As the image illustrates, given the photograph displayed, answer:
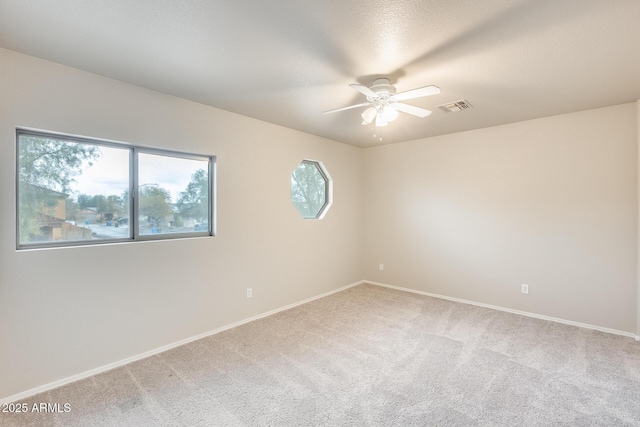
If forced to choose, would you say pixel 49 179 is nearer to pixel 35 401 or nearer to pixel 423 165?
pixel 35 401

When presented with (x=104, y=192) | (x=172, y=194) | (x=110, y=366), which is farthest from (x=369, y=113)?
(x=110, y=366)

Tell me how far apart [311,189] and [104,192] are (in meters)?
2.66

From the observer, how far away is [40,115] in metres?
2.17

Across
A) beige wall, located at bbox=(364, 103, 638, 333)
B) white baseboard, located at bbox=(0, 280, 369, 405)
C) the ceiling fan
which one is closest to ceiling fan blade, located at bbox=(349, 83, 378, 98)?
the ceiling fan

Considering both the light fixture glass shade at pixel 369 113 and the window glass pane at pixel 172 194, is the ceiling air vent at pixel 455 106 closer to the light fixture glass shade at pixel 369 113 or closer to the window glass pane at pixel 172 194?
the light fixture glass shade at pixel 369 113

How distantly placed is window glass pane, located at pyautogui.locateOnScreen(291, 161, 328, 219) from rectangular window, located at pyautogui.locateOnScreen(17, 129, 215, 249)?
1.32m

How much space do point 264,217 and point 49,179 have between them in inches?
78.9

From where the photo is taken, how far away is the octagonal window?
4312mm

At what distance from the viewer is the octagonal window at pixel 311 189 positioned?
4.31 m

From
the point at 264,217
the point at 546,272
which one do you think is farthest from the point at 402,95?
the point at 546,272

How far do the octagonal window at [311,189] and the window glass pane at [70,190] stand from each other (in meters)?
2.07

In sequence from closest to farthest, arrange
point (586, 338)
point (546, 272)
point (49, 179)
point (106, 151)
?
point (49, 179)
point (106, 151)
point (586, 338)
point (546, 272)

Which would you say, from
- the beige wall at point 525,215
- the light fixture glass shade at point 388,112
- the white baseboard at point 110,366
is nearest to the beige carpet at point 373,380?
the white baseboard at point 110,366

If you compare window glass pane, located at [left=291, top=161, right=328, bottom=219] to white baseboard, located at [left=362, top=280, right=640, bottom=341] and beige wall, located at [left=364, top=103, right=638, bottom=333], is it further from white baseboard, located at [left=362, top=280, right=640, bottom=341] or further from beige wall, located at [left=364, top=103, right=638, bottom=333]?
white baseboard, located at [left=362, top=280, right=640, bottom=341]
